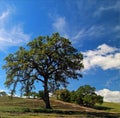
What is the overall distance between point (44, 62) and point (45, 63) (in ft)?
0.96

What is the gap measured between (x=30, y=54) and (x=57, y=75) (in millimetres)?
7327

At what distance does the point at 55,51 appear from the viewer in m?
61.4

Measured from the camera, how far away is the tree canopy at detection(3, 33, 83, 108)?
201 ft

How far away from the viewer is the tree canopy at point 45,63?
201 ft

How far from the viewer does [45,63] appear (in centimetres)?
6228

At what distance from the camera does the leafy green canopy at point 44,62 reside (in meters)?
61.3

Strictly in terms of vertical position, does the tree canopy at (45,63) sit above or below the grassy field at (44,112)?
above

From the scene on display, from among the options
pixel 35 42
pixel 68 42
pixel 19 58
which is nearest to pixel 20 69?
pixel 19 58

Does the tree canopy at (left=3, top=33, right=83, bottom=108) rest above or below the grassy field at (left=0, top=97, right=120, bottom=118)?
above

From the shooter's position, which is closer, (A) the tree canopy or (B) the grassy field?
(B) the grassy field

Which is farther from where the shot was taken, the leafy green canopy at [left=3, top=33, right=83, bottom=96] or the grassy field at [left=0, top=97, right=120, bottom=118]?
the leafy green canopy at [left=3, top=33, right=83, bottom=96]

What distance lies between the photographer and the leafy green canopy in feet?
201

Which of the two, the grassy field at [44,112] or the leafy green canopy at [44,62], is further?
the leafy green canopy at [44,62]

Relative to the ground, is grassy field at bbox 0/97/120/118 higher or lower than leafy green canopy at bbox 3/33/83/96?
lower
